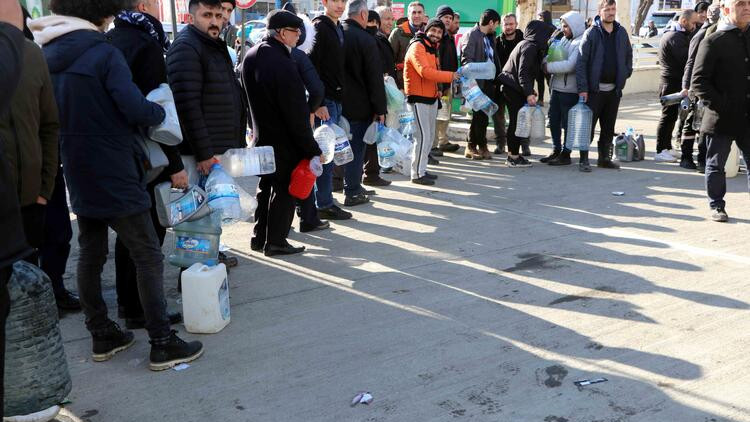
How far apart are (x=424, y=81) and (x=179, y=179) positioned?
4380 millimetres

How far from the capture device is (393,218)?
714cm

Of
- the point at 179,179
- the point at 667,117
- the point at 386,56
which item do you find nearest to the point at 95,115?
the point at 179,179

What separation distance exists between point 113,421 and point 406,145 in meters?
5.32

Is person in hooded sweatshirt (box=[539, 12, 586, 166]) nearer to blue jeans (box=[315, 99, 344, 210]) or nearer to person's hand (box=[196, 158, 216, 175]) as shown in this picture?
blue jeans (box=[315, 99, 344, 210])

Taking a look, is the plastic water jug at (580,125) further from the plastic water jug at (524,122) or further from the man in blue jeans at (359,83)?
the man in blue jeans at (359,83)

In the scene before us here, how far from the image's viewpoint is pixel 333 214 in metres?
7.05

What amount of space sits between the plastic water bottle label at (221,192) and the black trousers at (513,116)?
5.56 m

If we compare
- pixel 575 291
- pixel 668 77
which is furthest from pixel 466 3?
pixel 575 291

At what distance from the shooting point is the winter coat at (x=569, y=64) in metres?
9.05

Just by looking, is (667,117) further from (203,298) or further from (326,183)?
(203,298)

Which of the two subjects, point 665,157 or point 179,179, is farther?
point 665,157

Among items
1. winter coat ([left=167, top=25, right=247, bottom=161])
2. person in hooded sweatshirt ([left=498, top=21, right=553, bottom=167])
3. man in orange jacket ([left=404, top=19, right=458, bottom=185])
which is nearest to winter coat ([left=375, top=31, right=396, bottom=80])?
man in orange jacket ([left=404, top=19, right=458, bottom=185])

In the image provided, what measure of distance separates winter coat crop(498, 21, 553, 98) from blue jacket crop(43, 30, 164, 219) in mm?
6421

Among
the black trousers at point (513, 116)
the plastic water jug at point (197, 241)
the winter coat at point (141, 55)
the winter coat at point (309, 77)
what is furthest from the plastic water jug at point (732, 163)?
the winter coat at point (141, 55)
